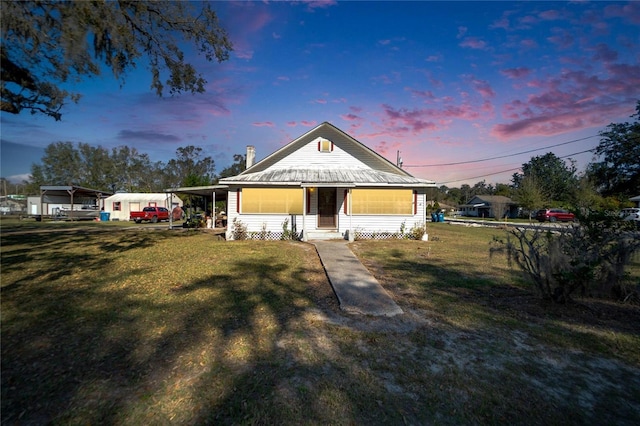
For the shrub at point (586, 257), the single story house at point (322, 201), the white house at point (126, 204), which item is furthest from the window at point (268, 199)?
the white house at point (126, 204)

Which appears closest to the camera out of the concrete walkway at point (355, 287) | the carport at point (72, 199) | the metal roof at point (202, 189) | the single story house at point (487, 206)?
the concrete walkway at point (355, 287)

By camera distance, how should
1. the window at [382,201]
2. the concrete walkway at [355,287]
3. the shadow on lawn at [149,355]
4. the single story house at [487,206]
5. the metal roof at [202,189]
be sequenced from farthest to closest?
the single story house at [487,206] → the metal roof at [202,189] → the window at [382,201] → the concrete walkway at [355,287] → the shadow on lawn at [149,355]

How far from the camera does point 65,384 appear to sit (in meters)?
2.89

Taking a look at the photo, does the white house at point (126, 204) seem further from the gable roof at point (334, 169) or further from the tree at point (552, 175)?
the tree at point (552, 175)

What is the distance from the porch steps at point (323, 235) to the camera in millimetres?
14078

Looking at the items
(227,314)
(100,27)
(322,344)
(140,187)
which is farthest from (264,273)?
(140,187)

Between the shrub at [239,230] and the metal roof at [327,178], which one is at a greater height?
the metal roof at [327,178]

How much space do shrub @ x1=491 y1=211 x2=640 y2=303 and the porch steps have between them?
9167mm

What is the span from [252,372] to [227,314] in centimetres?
186

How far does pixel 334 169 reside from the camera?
16.1 m

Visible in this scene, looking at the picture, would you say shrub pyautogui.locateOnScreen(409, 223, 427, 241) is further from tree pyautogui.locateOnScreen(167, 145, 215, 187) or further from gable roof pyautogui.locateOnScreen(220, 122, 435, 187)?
tree pyautogui.locateOnScreen(167, 145, 215, 187)

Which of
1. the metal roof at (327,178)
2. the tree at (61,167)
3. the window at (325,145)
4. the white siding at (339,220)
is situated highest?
the tree at (61,167)

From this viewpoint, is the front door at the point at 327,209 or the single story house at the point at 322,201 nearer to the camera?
the single story house at the point at 322,201

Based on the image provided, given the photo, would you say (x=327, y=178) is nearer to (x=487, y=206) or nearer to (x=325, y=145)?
(x=325, y=145)
